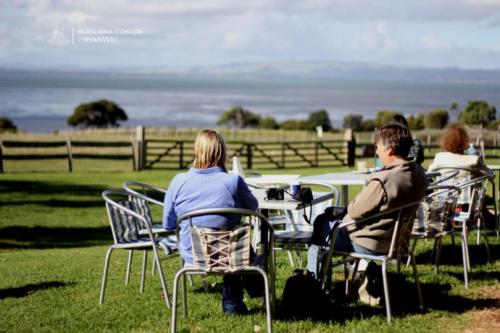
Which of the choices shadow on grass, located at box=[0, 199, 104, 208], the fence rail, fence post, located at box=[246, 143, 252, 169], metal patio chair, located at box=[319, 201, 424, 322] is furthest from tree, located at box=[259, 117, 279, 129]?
metal patio chair, located at box=[319, 201, 424, 322]

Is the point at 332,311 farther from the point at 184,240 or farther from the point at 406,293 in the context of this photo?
the point at 184,240

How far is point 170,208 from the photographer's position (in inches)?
208

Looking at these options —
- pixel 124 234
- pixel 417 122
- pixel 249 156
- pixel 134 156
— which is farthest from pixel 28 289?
pixel 417 122

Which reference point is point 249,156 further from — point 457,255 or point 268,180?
point 268,180

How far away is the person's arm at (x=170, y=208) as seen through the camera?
207 inches

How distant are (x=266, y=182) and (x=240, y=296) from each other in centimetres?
220

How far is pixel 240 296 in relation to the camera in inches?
216

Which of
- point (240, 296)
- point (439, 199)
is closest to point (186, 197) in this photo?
point (240, 296)

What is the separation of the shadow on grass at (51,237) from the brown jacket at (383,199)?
313 inches

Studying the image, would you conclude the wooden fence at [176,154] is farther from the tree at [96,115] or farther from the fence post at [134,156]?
the tree at [96,115]

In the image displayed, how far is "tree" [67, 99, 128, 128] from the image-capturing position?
76438 millimetres

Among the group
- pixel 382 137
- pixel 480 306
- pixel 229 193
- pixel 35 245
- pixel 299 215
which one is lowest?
pixel 35 245

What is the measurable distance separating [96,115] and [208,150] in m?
73.9

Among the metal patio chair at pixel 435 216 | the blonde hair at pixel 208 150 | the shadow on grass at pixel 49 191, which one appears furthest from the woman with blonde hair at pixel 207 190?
the shadow on grass at pixel 49 191
